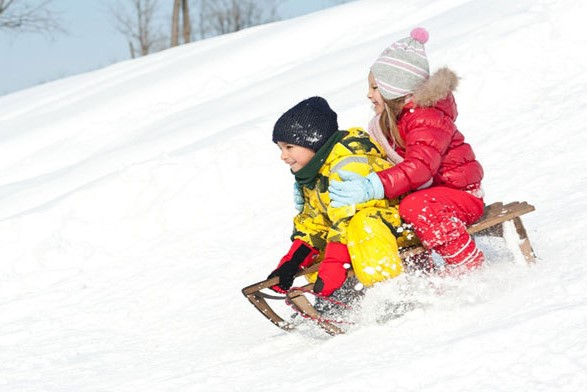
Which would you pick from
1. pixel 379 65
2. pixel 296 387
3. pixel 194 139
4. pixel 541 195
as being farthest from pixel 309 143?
pixel 194 139

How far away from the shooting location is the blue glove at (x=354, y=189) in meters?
3.86

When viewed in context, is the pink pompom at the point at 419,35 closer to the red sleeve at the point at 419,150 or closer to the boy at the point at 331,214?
the red sleeve at the point at 419,150

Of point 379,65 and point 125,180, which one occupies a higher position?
point 379,65

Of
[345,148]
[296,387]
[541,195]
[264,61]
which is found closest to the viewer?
[296,387]

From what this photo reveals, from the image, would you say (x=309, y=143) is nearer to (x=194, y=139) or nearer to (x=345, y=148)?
(x=345, y=148)

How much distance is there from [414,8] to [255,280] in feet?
23.4

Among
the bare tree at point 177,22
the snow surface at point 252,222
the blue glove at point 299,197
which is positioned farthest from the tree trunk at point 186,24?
the blue glove at point 299,197

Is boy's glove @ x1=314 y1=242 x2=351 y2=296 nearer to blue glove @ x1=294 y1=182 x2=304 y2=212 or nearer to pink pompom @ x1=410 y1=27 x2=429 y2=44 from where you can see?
blue glove @ x1=294 y1=182 x2=304 y2=212

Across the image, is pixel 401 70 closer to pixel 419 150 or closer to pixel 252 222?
pixel 419 150

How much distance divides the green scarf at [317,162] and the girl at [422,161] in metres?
0.17

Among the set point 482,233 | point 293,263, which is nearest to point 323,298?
point 293,263

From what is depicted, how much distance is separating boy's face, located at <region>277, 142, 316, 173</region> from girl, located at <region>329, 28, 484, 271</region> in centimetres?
30

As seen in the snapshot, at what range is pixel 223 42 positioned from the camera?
13555 mm

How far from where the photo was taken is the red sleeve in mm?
3928
